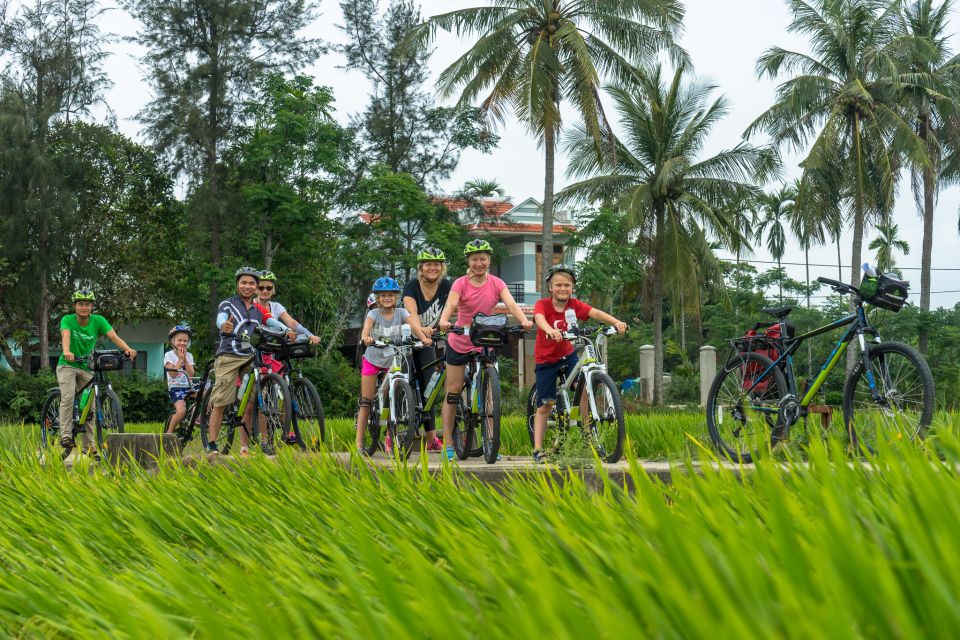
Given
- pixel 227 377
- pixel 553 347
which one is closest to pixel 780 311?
pixel 553 347

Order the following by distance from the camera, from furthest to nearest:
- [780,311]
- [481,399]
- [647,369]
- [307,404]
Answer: [647,369], [307,404], [481,399], [780,311]

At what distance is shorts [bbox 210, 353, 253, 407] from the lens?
889 cm

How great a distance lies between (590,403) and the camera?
6.90 metres

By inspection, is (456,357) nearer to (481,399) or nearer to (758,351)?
(481,399)

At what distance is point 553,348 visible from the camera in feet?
24.4

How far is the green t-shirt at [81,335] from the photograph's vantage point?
10.5 m

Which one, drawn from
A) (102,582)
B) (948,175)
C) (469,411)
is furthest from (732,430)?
(948,175)

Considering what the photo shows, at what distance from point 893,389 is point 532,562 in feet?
15.4

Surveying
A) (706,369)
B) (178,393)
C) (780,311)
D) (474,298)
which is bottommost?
(706,369)

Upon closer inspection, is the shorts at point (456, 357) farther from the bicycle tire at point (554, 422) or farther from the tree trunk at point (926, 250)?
the tree trunk at point (926, 250)

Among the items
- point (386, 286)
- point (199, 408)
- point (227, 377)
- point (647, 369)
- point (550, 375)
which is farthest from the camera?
point (647, 369)

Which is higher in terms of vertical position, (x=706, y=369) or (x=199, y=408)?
(x=199, y=408)

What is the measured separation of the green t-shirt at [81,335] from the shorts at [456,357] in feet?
14.5

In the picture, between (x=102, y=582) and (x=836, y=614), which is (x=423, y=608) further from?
(x=102, y=582)
